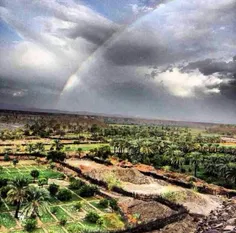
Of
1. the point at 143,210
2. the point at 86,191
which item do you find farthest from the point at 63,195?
the point at 143,210

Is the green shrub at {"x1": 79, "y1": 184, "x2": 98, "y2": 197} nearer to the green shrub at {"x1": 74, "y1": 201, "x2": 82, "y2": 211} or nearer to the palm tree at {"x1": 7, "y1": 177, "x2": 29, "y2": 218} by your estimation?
the green shrub at {"x1": 74, "y1": 201, "x2": 82, "y2": 211}

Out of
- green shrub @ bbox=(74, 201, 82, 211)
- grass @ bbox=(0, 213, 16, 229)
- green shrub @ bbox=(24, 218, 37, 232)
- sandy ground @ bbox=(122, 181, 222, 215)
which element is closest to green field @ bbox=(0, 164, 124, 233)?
grass @ bbox=(0, 213, 16, 229)

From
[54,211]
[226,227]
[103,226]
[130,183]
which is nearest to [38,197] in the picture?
[54,211]

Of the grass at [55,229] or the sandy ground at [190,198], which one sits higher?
the sandy ground at [190,198]

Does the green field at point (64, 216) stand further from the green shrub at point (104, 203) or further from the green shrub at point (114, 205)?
the green shrub at point (114, 205)

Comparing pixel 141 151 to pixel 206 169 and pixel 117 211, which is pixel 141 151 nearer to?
pixel 206 169

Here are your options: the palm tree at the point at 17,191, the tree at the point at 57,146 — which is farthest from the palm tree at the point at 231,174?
the tree at the point at 57,146

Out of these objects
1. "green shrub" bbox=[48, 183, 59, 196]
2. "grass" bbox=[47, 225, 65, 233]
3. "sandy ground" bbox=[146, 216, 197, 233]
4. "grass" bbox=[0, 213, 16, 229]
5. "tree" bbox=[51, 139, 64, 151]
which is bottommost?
"grass" bbox=[47, 225, 65, 233]

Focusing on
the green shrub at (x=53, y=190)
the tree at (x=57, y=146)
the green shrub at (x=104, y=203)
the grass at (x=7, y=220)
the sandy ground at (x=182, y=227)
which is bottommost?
the grass at (x=7, y=220)
